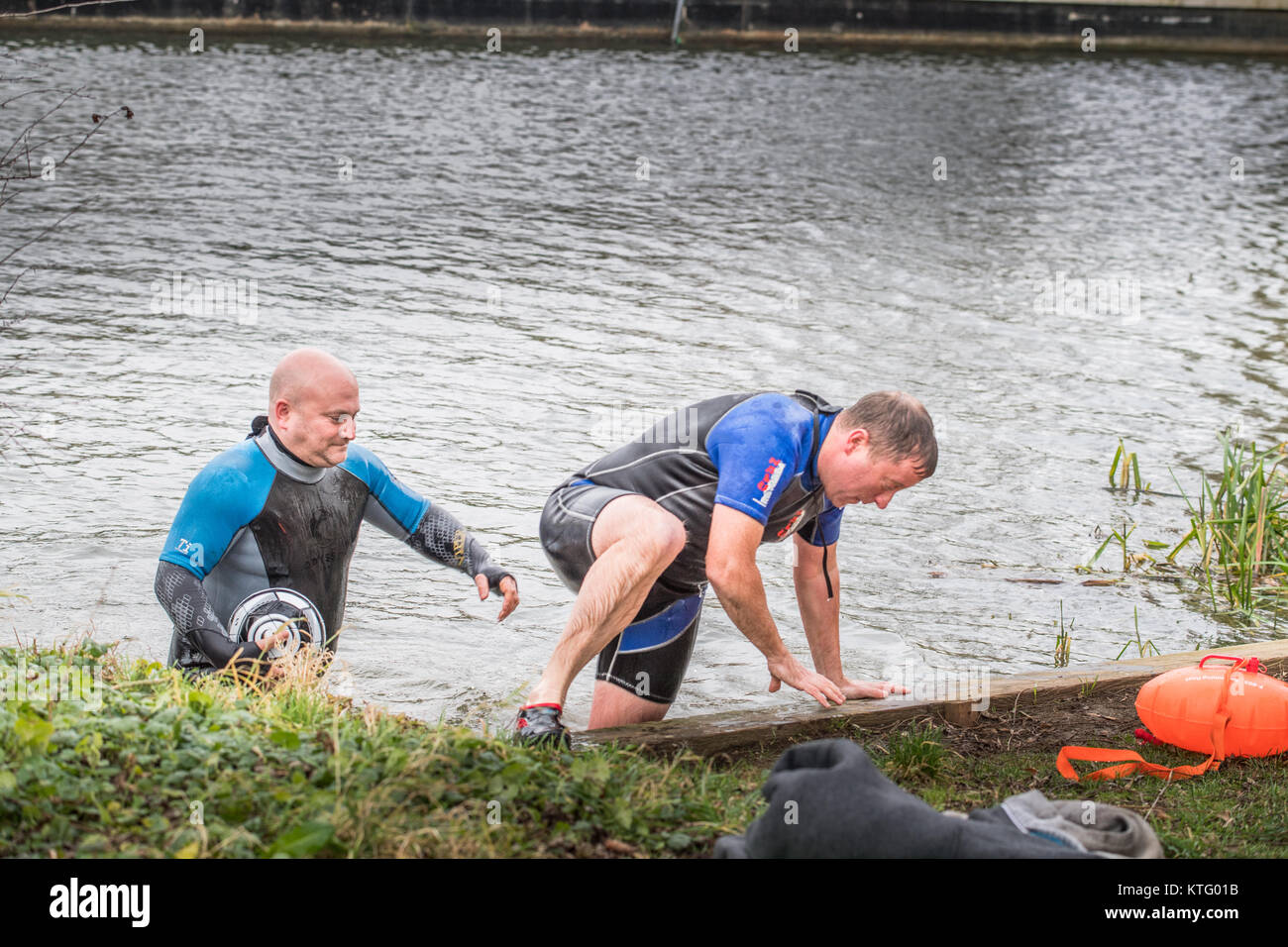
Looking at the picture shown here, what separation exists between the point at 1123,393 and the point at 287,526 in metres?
8.44

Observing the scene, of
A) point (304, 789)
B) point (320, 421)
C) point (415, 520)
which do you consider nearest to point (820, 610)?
point (415, 520)

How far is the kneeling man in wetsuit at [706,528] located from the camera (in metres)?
4.79

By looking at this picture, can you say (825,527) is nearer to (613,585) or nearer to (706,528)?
(706,528)

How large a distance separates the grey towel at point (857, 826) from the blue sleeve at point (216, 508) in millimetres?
2399

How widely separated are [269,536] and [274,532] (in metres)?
0.02

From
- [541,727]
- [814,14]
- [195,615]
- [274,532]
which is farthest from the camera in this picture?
[814,14]

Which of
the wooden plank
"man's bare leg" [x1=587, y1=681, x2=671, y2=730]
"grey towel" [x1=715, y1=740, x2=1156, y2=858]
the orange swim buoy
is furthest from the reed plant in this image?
"grey towel" [x1=715, y1=740, x2=1156, y2=858]

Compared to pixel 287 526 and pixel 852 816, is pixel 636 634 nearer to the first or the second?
pixel 287 526

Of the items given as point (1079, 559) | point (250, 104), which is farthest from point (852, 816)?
point (250, 104)

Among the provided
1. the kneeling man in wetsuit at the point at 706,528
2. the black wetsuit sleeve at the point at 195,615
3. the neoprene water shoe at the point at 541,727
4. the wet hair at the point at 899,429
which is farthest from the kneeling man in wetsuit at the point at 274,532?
the wet hair at the point at 899,429

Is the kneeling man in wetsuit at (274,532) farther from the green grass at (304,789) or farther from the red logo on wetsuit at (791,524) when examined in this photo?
the red logo on wetsuit at (791,524)

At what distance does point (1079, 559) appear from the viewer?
328 inches

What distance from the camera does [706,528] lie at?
5.25 m

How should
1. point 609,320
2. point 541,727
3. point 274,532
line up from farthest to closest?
point 609,320, point 274,532, point 541,727
